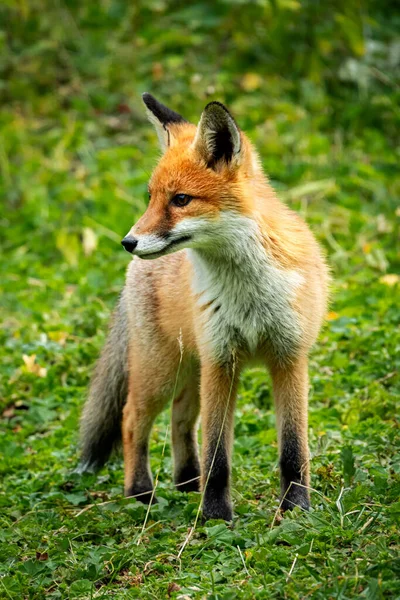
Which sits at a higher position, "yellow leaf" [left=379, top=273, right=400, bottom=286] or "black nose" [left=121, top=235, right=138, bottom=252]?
Answer: "black nose" [left=121, top=235, right=138, bottom=252]

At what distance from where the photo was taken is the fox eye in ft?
14.8

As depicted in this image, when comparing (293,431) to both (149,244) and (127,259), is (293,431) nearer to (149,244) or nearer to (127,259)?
(149,244)

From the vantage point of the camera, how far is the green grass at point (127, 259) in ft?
13.8

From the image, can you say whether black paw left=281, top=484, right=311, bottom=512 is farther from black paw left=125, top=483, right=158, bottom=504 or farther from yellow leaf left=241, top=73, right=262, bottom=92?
yellow leaf left=241, top=73, right=262, bottom=92

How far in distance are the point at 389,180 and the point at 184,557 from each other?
20.6 feet

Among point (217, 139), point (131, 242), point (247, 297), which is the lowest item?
point (247, 297)

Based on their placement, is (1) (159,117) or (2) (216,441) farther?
(1) (159,117)

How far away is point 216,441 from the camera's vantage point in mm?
4738

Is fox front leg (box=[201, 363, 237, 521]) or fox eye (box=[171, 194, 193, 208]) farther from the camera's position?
fox front leg (box=[201, 363, 237, 521])

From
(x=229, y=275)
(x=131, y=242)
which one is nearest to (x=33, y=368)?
(x=229, y=275)

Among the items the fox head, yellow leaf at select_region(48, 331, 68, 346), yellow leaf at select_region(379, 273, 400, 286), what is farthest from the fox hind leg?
yellow leaf at select_region(379, 273, 400, 286)

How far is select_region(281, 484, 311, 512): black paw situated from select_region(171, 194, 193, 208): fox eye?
159cm

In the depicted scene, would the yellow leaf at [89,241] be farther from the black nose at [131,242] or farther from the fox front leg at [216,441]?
the black nose at [131,242]

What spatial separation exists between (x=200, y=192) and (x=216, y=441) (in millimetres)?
1330
